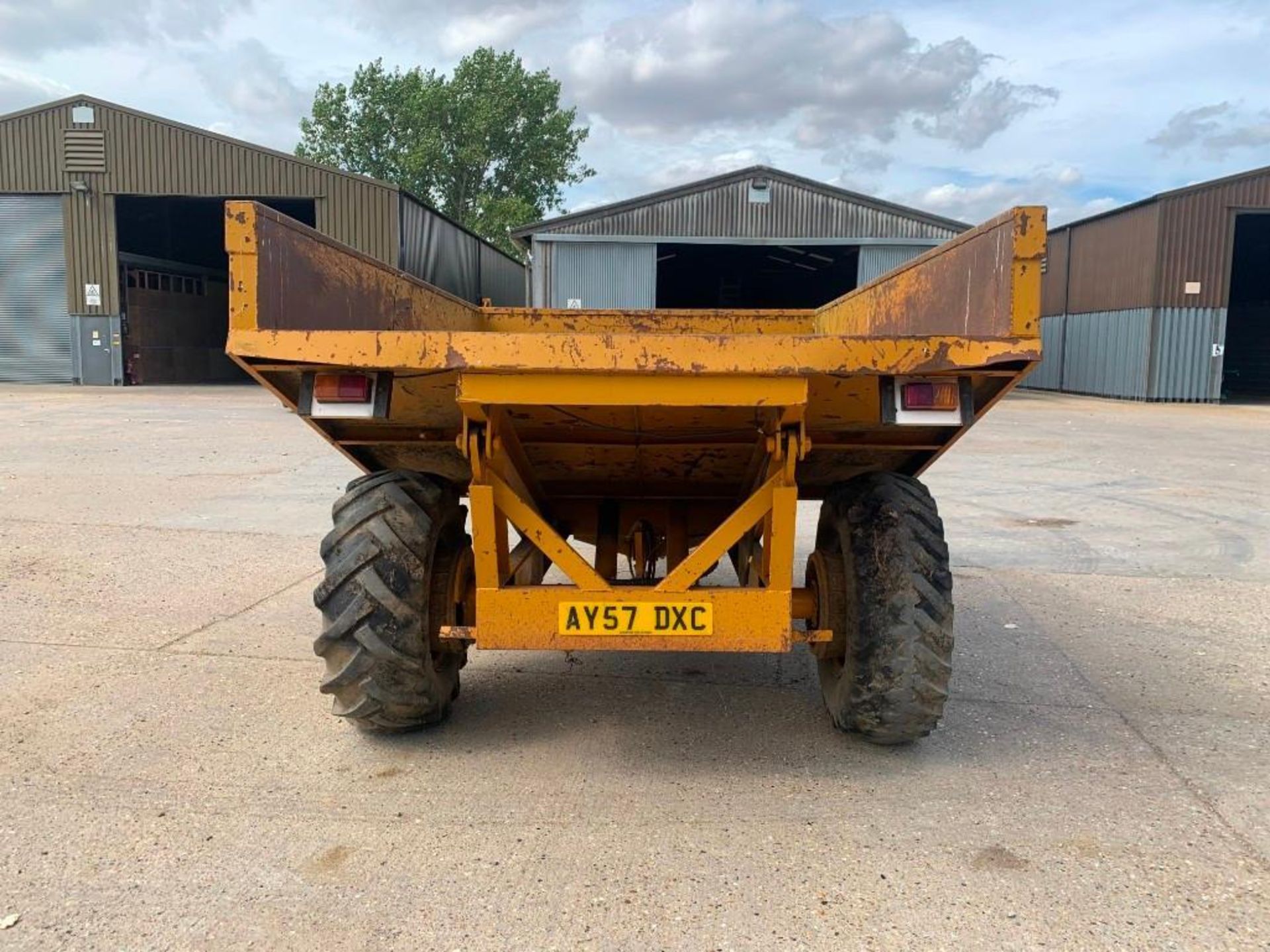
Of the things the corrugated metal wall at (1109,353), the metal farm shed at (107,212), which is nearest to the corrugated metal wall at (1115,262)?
the corrugated metal wall at (1109,353)

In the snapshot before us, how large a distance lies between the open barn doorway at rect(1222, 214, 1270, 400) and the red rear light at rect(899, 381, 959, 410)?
36352 mm

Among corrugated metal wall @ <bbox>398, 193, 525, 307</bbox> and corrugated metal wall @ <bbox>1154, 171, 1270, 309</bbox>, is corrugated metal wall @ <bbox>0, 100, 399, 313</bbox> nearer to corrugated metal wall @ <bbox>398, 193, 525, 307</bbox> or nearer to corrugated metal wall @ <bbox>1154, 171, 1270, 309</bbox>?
corrugated metal wall @ <bbox>398, 193, 525, 307</bbox>

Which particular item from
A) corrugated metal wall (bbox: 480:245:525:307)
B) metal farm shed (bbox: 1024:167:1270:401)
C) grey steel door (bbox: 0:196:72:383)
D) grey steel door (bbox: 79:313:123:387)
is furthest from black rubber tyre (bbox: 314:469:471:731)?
corrugated metal wall (bbox: 480:245:525:307)

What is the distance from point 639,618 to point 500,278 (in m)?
37.9

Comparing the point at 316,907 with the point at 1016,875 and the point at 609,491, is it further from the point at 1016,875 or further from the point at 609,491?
the point at 609,491

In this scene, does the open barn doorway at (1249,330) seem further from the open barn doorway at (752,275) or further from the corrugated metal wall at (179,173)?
the corrugated metal wall at (179,173)

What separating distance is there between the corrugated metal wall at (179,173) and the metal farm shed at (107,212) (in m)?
0.03

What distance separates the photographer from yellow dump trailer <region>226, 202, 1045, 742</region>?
2963mm

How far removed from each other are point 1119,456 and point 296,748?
1283 cm

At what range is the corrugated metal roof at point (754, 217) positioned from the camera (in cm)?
2509

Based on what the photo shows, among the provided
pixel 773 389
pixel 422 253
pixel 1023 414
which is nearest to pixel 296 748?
pixel 773 389

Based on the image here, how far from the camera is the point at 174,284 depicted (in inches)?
1265

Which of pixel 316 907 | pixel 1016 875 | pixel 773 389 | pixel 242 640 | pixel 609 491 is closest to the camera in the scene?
pixel 316 907

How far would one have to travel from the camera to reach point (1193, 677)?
4684 mm
